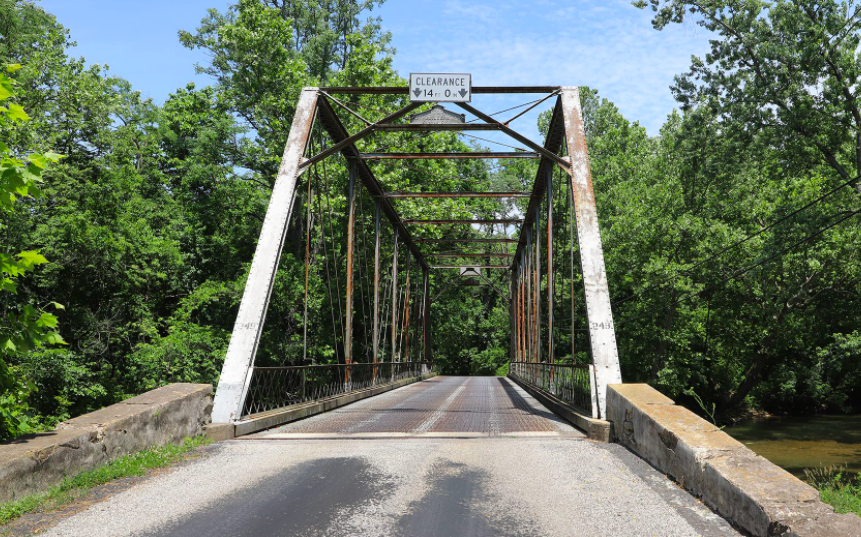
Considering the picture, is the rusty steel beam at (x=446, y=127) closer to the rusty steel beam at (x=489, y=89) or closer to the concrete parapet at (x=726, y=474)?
the rusty steel beam at (x=489, y=89)

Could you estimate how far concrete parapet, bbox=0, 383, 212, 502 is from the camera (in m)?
4.05

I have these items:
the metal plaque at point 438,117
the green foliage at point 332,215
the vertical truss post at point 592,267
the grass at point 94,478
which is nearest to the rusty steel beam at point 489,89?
the metal plaque at point 438,117

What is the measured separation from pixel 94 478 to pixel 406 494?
96.6 inches

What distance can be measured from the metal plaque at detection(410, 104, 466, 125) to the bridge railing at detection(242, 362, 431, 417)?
15.7 feet

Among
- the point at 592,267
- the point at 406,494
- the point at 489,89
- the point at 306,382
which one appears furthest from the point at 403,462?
the point at 306,382

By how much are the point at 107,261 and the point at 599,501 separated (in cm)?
2041

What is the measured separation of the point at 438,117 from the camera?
11.0 metres

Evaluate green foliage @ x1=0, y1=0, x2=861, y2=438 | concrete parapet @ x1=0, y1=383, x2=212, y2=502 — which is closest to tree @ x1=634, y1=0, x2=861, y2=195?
green foliage @ x1=0, y1=0, x2=861, y2=438

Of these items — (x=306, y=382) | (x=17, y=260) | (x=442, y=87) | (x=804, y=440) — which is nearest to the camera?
(x=17, y=260)

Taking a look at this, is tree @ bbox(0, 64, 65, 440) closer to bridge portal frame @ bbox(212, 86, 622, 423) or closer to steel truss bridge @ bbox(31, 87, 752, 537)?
steel truss bridge @ bbox(31, 87, 752, 537)

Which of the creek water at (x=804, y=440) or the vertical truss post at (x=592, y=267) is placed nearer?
the vertical truss post at (x=592, y=267)

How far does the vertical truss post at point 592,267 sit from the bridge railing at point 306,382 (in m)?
4.11

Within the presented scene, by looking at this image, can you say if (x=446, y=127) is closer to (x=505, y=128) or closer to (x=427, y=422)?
(x=505, y=128)

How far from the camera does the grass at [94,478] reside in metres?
3.90
